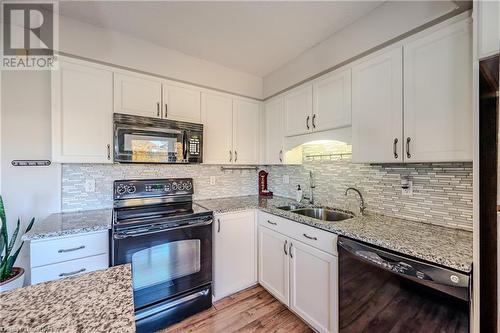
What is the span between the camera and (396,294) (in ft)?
3.85

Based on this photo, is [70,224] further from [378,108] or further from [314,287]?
[378,108]

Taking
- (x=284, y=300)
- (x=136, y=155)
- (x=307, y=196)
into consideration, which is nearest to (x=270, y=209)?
(x=307, y=196)

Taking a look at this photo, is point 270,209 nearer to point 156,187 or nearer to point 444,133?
point 156,187

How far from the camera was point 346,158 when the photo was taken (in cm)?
212

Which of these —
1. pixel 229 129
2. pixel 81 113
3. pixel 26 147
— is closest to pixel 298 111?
pixel 229 129

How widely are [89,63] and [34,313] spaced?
1980mm

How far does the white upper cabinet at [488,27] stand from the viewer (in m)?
0.92

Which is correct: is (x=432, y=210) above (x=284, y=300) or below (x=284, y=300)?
above

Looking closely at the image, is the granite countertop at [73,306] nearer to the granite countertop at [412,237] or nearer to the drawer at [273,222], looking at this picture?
the granite countertop at [412,237]

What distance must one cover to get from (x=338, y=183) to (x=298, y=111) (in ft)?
2.87

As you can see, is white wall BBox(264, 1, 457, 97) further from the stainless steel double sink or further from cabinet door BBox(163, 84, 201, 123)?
the stainless steel double sink

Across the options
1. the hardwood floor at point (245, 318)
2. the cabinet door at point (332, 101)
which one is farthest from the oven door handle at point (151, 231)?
the cabinet door at point (332, 101)

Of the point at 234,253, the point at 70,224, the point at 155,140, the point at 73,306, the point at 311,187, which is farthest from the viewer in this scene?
the point at 311,187

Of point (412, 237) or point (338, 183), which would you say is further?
point (338, 183)
